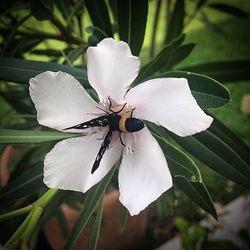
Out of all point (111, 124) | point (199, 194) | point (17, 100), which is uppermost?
point (111, 124)

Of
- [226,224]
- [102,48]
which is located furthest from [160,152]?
[226,224]

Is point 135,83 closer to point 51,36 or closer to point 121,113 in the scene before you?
point 121,113

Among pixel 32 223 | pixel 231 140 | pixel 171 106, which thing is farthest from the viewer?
pixel 231 140

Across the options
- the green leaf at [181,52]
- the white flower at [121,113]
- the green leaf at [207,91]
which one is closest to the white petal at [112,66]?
the white flower at [121,113]

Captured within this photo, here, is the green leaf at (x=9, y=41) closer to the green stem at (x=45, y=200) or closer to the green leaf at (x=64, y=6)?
the green leaf at (x=64, y=6)

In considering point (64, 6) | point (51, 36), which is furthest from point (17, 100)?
point (64, 6)

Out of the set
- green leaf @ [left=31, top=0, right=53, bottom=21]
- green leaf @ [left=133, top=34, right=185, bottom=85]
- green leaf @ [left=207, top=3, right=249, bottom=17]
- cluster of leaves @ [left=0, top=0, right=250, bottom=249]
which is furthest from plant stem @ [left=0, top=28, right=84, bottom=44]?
green leaf @ [left=207, top=3, right=249, bottom=17]

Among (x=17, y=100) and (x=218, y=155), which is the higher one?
(x=218, y=155)

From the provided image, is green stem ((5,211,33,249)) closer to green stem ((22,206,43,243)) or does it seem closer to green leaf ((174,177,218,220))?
green stem ((22,206,43,243))
